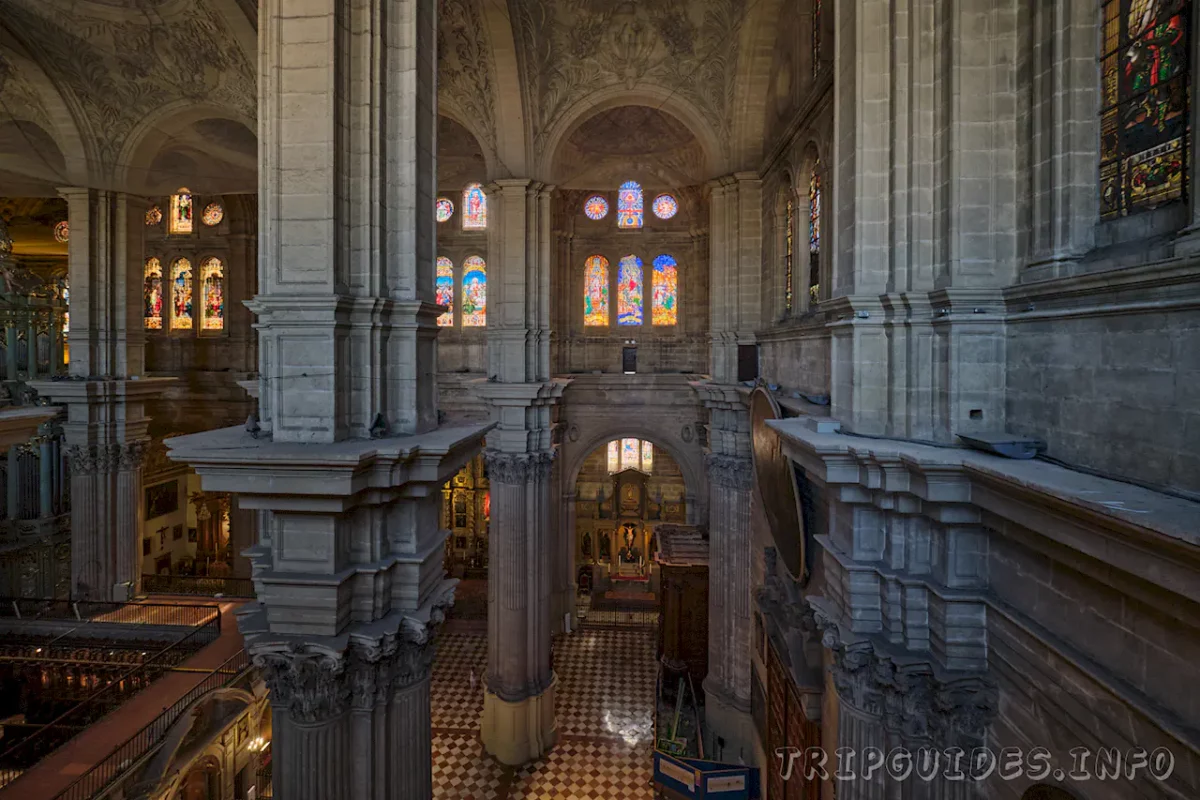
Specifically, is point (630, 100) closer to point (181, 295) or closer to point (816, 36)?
point (816, 36)

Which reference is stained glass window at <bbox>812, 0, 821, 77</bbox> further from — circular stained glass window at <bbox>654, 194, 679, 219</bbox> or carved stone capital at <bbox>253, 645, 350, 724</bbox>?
circular stained glass window at <bbox>654, 194, 679, 219</bbox>

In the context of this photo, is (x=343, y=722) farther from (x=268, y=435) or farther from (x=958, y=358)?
(x=958, y=358)

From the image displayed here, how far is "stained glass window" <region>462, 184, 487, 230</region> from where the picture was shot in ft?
65.1

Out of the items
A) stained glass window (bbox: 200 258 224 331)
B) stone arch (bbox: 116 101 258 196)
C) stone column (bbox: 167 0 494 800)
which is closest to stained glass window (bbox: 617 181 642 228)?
stone arch (bbox: 116 101 258 196)

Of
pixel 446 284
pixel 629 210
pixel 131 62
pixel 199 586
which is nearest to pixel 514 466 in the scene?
pixel 446 284

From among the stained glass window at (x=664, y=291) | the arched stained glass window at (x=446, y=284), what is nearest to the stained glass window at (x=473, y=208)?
the arched stained glass window at (x=446, y=284)

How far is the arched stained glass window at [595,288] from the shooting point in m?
19.6

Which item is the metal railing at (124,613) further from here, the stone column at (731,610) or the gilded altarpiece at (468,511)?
the stone column at (731,610)

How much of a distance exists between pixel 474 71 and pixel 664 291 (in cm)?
886

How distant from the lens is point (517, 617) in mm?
12984

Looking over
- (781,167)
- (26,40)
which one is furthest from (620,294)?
(26,40)

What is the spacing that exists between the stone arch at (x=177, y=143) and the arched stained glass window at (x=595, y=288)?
9.37 m

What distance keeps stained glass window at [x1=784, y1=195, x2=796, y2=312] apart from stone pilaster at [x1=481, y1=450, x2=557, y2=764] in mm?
5862

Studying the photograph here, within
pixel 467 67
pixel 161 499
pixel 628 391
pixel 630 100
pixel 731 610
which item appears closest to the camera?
pixel 467 67
